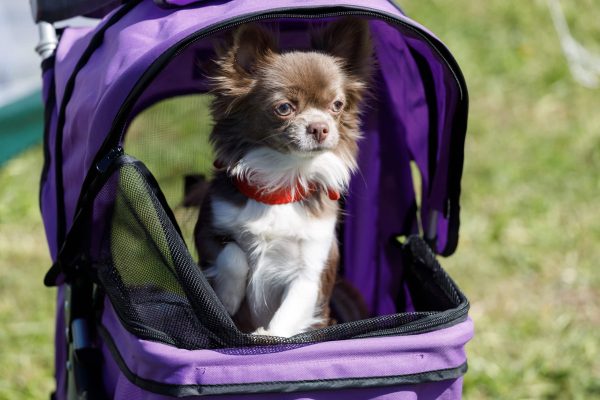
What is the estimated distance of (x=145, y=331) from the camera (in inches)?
77.9

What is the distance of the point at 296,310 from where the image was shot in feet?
8.51

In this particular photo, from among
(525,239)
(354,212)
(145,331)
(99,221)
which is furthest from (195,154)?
(525,239)

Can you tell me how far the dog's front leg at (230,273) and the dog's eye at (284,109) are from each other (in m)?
0.45

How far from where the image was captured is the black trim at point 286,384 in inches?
74.8

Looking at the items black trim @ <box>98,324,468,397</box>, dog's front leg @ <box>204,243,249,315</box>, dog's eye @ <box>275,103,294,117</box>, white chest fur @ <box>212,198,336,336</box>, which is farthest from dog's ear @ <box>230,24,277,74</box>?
black trim @ <box>98,324,468,397</box>

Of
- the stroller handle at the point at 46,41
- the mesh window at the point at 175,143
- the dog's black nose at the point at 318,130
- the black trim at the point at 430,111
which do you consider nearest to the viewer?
the dog's black nose at the point at 318,130

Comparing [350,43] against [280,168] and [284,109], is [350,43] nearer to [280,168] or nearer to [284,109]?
[284,109]

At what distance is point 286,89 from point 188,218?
723mm

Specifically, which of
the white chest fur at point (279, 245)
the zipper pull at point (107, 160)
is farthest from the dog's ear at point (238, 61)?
the zipper pull at point (107, 160)

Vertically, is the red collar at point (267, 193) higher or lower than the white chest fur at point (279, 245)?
higher

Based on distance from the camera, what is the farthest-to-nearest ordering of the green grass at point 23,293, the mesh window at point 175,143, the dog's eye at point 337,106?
the green grass at point 23,293, the mesh window at point 175,143, the dog's eye at point 337,106

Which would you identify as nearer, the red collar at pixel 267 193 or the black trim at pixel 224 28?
the black trim at pixel 224 28

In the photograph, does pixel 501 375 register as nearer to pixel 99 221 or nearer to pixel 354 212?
pixel 354 212

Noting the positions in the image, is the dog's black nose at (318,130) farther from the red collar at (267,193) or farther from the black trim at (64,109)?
the black trim at (64,109)
